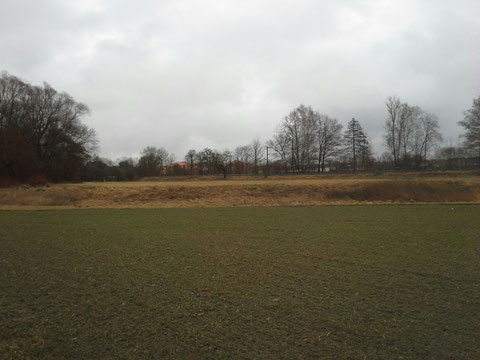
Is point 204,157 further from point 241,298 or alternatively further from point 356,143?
point 241,298

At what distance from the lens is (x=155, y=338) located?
11.8ft

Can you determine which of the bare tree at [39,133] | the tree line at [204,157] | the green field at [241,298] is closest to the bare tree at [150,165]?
the tree line at [204,157]

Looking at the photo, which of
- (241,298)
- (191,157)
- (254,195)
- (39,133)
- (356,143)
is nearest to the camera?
(241,298)

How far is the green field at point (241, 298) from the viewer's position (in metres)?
3.45

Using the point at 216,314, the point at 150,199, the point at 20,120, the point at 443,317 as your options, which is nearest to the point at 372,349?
the point at 443,317

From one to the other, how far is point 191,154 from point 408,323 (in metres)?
97.9

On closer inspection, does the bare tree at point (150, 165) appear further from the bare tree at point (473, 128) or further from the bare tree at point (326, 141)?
the bare tree at point (473, 128)

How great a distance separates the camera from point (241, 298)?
4902 mm

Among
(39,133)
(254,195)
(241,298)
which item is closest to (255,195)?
(254,195)

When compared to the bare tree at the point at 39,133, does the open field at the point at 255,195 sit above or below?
below

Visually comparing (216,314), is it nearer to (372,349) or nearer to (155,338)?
(155,338)

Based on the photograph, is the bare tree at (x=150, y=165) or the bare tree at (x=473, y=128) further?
the bare tree at (x=150, y=165)

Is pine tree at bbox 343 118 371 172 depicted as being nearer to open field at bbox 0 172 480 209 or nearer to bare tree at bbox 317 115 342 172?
bare tree at bbox 317 115 342 172

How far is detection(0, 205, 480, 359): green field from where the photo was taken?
11.3ft
